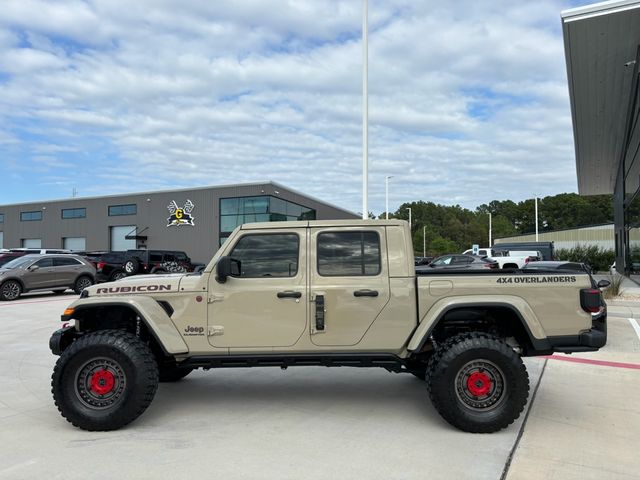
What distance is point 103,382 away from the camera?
4621 millimetres

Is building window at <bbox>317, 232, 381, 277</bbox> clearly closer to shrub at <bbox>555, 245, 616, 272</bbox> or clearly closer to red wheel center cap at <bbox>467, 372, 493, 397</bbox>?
red wheel center cap at <bbox>467, 372, 493, 397</bbox>

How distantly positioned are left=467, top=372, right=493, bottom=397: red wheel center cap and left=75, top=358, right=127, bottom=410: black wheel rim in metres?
3.10

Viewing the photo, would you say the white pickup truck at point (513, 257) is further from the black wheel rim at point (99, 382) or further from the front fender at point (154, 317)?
the black wheel rim at point (99, 382)

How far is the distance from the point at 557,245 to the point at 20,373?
58950 millimetres

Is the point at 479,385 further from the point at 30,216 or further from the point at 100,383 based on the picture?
the point at 30,216

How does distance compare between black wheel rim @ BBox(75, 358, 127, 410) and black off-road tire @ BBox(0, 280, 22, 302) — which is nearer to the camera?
black wheel rim @ BBox(75, 358, 127, 410)

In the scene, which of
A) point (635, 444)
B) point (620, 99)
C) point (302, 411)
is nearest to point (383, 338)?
point (302, 411)

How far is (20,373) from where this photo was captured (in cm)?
661

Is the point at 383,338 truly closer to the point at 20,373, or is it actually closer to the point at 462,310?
the point at 462,310

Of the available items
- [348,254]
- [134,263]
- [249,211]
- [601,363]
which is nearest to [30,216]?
[249,211]

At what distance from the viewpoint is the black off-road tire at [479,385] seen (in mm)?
4434

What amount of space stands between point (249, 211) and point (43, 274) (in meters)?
24.4

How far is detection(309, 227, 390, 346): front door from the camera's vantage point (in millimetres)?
4664

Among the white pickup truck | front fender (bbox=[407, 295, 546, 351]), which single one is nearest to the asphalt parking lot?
front fender (bbox=[407, 295, 546, 351])
